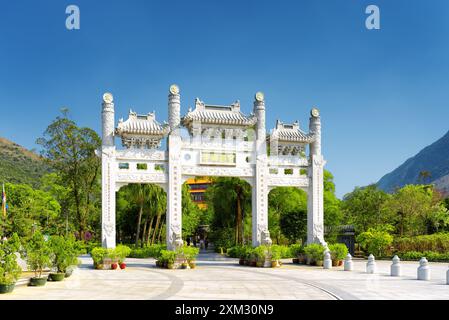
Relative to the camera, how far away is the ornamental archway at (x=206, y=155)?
1955 centimetres

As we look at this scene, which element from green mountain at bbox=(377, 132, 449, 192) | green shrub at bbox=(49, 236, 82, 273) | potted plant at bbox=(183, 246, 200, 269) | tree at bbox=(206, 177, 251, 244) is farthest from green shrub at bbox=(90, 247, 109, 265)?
green mountain at bbox=(377, 132, 449, 192)

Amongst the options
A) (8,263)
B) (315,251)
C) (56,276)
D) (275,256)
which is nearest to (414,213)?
(315,251)

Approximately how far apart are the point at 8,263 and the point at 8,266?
7 cm

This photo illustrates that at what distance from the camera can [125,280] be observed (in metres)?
14.5

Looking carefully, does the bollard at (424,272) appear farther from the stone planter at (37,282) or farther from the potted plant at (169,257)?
the stone planter at (37,282)

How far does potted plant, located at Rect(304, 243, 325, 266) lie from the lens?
826 inches

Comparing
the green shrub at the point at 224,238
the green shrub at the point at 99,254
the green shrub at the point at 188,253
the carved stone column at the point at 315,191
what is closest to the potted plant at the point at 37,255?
the green shrub at the point at 99,254

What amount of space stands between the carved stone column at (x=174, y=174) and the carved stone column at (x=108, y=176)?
2.21 meters

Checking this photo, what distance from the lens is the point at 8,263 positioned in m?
11.5

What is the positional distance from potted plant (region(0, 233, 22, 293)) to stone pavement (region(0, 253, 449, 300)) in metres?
0.26

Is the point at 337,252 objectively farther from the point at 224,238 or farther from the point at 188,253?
the point at 224,238

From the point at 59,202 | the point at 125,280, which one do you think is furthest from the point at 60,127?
the point at 125,280
